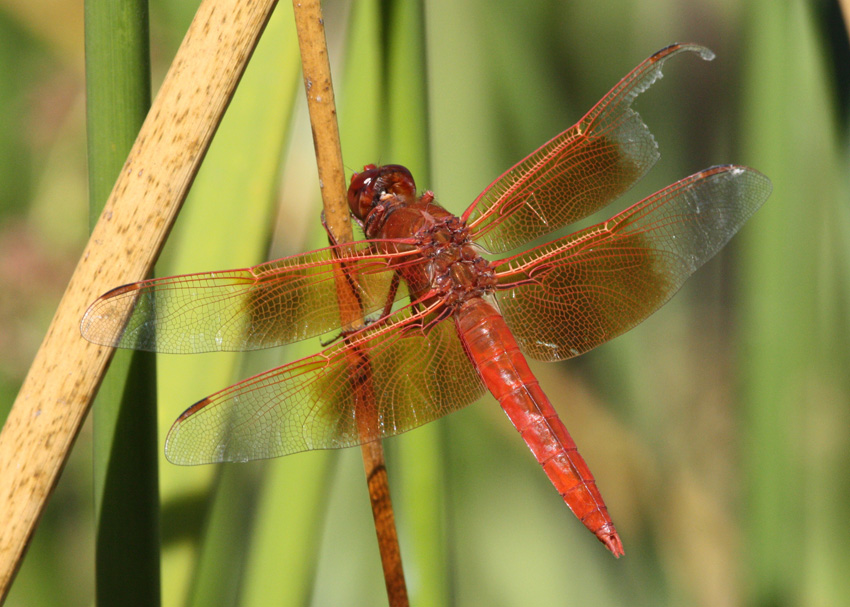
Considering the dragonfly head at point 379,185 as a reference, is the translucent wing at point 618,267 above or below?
below

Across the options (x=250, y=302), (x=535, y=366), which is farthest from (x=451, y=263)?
(x=535, y=366)

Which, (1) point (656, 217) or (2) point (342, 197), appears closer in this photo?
(2) point (342, 197)

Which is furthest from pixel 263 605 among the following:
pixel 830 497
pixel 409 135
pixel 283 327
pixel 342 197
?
pixel 830 497

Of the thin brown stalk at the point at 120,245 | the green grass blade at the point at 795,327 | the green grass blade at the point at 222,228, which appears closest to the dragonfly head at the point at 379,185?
the green grass blade at the point at 222,228

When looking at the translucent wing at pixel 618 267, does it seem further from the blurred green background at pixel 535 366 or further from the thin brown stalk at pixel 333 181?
the thin brown stalk at pixel 333 181

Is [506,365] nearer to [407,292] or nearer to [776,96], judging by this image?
[407,292]

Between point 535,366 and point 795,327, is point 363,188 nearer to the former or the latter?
point 535,366
